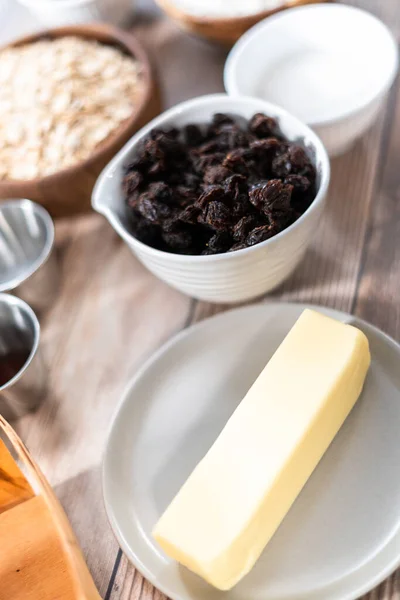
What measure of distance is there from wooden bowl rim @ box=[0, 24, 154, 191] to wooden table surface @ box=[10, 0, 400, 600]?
0.12 meters

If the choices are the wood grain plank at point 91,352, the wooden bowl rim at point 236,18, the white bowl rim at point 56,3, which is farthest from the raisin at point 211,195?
the white bowl rim at point 56,3

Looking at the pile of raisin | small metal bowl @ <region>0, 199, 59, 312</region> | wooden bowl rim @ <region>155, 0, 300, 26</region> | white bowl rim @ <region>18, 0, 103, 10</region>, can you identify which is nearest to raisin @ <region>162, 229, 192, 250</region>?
the pile of raisin

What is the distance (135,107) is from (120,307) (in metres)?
0.32

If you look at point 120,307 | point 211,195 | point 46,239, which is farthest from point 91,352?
point 211,195

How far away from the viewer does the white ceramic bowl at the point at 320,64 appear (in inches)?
35.9

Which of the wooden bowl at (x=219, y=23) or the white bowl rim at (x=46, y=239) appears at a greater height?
the wooden bowl at (x=219, y=23)

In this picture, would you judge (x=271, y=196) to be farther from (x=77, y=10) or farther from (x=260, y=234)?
(x=77, y=10)

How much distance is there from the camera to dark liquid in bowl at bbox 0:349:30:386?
2.74 feet

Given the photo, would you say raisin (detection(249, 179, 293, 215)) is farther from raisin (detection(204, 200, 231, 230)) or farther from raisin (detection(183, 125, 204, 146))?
raisin (detection(183, 125, 204, 146))

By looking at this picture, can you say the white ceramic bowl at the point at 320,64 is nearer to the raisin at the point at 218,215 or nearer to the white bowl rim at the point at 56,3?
the raisin at the point at 218,215

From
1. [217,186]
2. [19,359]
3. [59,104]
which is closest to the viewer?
[217,186]

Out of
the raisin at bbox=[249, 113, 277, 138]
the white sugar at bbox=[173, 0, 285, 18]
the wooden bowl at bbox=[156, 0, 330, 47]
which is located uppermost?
the white sugar at bbox=[173, 0, 285, 18]

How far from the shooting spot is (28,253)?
972mm

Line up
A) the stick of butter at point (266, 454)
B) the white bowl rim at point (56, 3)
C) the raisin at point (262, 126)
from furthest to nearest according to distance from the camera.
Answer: the white bowl rim at point (56, 3) → the raisin at point (262, 126) → the stick of butter at point (266, 454)
